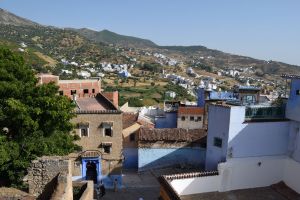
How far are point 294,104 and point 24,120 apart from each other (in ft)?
44.6

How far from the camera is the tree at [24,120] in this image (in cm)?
1630

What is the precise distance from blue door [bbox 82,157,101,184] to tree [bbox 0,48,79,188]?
4.36 metres

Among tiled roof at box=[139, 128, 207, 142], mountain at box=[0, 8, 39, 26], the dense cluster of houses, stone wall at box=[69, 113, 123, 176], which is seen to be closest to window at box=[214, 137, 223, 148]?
the dense cluster of houses

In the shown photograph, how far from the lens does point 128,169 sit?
26906 millimetres

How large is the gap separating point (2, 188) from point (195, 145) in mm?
14270

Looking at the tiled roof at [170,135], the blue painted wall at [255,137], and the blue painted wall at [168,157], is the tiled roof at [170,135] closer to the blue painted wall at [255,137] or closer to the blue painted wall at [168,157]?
the blue painted wall at [168,157]

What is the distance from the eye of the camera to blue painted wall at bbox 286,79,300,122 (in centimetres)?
1843

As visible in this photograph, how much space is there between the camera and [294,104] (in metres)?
18.7

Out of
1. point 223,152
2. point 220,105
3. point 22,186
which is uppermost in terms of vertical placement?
point 220,105

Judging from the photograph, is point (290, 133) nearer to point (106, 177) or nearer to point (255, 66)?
point (106, 177)

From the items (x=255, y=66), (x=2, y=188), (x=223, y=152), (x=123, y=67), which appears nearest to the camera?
(x=2, y=188)

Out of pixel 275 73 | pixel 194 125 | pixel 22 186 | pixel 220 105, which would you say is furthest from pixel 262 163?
pixel 275 73

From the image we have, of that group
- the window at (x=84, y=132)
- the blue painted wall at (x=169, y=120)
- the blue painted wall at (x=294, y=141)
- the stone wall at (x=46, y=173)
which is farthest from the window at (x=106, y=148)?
the blue painted wall at (x=169, y=120)

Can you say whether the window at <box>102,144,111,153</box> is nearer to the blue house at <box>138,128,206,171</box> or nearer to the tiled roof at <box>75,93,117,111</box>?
the tiled roof at <box>75,93,117,111</box>
